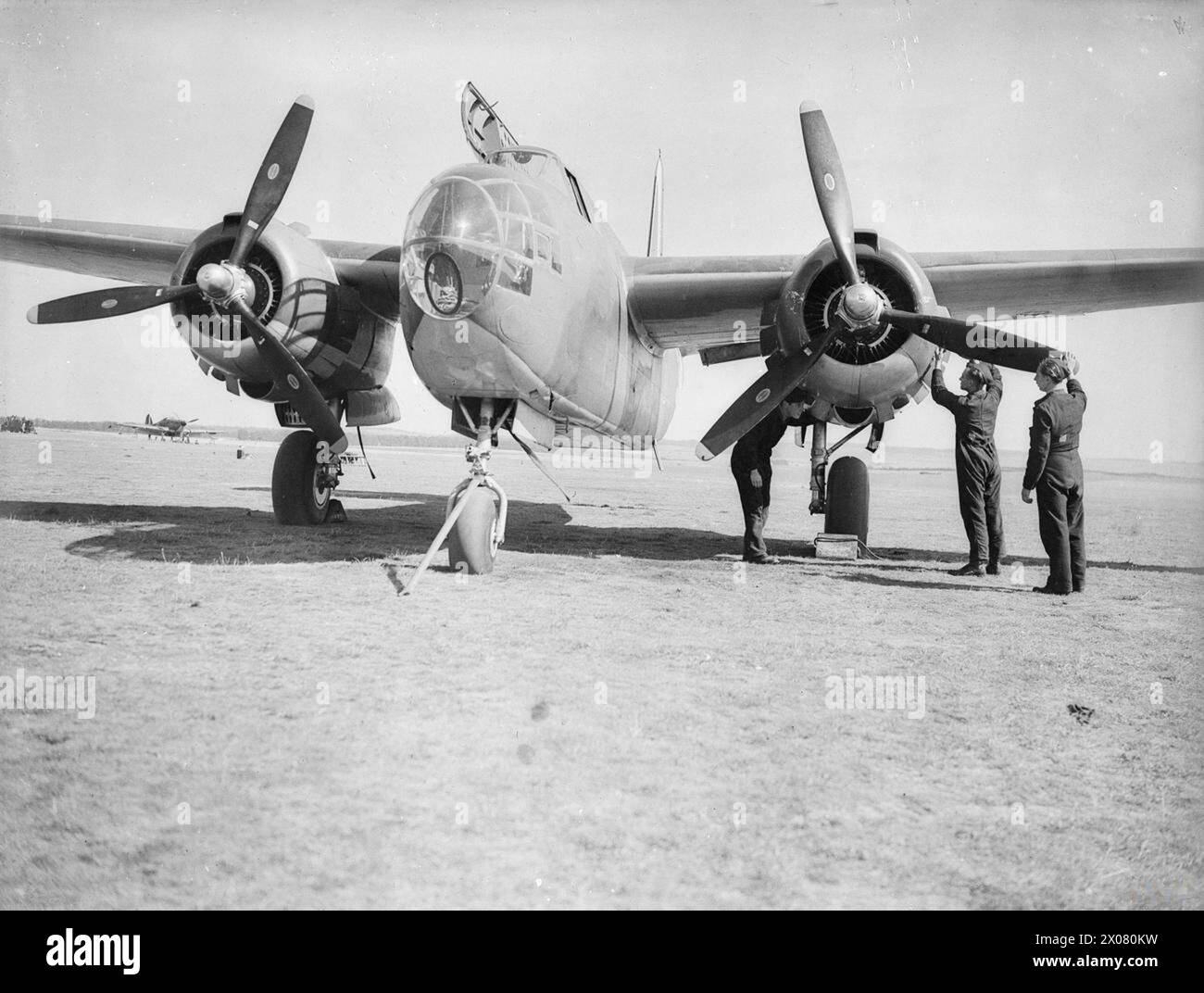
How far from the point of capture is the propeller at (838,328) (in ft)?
28.6

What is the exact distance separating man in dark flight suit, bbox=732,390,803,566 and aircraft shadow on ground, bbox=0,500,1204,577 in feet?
2.07

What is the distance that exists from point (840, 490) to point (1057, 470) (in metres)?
3.18

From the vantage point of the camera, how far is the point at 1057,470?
894 centimetres

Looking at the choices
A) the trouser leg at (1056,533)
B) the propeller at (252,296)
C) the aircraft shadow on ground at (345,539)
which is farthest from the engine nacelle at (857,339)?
the propeller at (252,296)

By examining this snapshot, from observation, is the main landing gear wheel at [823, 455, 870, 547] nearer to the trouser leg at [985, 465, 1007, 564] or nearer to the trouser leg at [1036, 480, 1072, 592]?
the trouser leg at [985, 465, 1007, 564]

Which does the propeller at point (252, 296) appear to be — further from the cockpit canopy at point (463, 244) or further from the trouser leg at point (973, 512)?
the trouser leg at point (973, 512)

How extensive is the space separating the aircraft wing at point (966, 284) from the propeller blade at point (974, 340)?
1.71m

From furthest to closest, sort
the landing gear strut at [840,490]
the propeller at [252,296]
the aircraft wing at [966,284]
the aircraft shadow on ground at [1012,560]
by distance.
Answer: the landing gear strut at [840,490] < the aircraft shadow on ground at [1012,560] < the aircraft wing at [966,284] < the propeller at [252,296]

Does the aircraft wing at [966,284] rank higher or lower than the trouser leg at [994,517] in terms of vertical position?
higher

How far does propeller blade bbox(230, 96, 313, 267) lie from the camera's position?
30.5 ft

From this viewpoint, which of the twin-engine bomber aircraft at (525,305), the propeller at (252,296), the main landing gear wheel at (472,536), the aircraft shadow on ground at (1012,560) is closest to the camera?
the twin-engine bomber aircraft at (525,305)

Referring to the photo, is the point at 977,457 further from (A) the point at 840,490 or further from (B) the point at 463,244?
(B) the point at 463,244

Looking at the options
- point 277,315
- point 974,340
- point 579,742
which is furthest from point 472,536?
point 974,340
